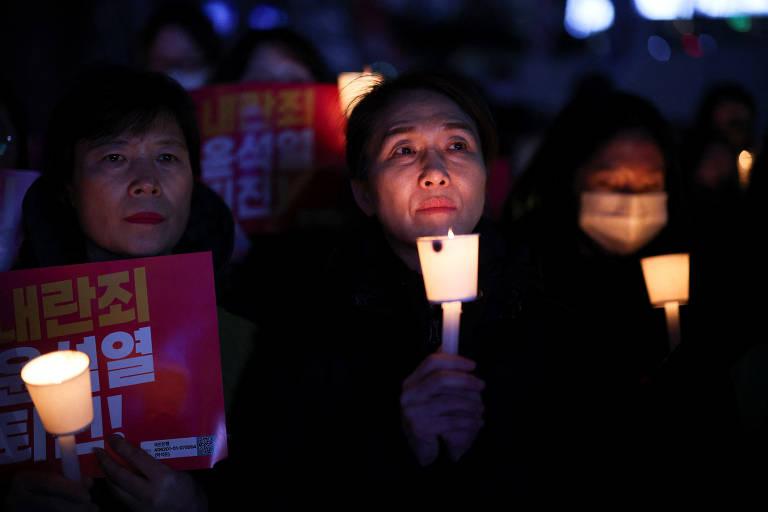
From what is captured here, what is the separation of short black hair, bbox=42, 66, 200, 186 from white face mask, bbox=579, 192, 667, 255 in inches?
62.5

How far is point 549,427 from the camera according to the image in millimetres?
2107

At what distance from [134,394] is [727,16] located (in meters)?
13.5

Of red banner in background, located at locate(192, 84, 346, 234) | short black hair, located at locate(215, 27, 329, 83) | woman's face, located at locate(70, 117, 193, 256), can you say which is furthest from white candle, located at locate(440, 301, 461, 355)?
short black hair, located at locate(215, 27, 329, 83)

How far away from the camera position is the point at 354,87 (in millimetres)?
3256

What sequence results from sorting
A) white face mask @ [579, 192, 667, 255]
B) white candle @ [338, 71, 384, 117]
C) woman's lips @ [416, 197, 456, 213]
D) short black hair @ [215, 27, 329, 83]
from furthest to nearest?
short black hair @ [215, 27, 329, 83], white face mask @ [579, 192, 667, 255], white candle @ [338, 71, 384, 117], woman's lips @ [416, 197, 456, 213]

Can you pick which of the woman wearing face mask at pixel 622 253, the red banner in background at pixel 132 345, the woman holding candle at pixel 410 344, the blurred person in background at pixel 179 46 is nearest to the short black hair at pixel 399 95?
the woman holding candle at pixel 410 344

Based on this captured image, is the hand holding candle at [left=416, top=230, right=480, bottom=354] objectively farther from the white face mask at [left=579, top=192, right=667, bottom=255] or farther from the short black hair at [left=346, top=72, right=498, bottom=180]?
the white face mask at [left=579, top=192, right=667, bottom=255]

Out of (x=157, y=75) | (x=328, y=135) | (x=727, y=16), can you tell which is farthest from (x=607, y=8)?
(x=157, y=75)

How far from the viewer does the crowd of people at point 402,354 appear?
1.94 metres

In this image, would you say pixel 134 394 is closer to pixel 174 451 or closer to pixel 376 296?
pixel 174 451

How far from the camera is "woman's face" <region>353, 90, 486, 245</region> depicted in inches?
84.0

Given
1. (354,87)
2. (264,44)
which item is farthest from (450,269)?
(264,44)

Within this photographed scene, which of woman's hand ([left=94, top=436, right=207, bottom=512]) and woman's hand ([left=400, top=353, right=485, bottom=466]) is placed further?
woman's hand ([left=94, top=436, right=207, bottom=512])

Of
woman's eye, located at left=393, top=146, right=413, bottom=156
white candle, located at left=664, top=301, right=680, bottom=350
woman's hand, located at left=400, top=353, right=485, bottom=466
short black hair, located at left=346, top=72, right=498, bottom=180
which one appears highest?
short black hair, located at left=346, top=72, right=498, bottom=180
